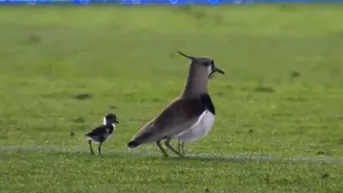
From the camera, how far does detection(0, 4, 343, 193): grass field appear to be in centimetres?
1377

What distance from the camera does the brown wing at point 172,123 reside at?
48.1 feet

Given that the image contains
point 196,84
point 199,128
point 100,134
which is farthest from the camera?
Answer: point 100,134

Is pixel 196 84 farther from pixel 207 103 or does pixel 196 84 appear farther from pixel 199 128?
pixel 199 128

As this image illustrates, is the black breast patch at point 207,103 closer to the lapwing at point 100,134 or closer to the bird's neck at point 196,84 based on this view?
the bird's neck at point 196,84

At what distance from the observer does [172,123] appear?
14.7m

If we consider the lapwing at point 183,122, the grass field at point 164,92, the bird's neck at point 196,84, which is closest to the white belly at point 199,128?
the lapwing at point 183,122

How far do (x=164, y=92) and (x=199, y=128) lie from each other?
11.4 metres

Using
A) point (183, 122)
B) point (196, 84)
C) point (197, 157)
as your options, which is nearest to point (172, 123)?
point (183, 122)

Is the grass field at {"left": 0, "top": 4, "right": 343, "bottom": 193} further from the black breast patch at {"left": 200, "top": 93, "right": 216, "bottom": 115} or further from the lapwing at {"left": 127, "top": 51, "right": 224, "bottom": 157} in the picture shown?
the black breast patch at {"left": 200, "top": 93, "right": 216, "bottom": 115}

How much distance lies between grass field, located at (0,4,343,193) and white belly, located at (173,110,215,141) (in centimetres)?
27

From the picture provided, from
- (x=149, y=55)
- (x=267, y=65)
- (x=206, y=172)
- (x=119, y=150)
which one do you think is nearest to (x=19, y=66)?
(x=149, y=55)

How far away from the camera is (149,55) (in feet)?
109

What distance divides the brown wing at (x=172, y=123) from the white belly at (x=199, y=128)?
4 cm

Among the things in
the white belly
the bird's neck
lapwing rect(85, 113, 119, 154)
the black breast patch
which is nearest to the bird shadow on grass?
lapwing rect(85, 113, 119, 154)
